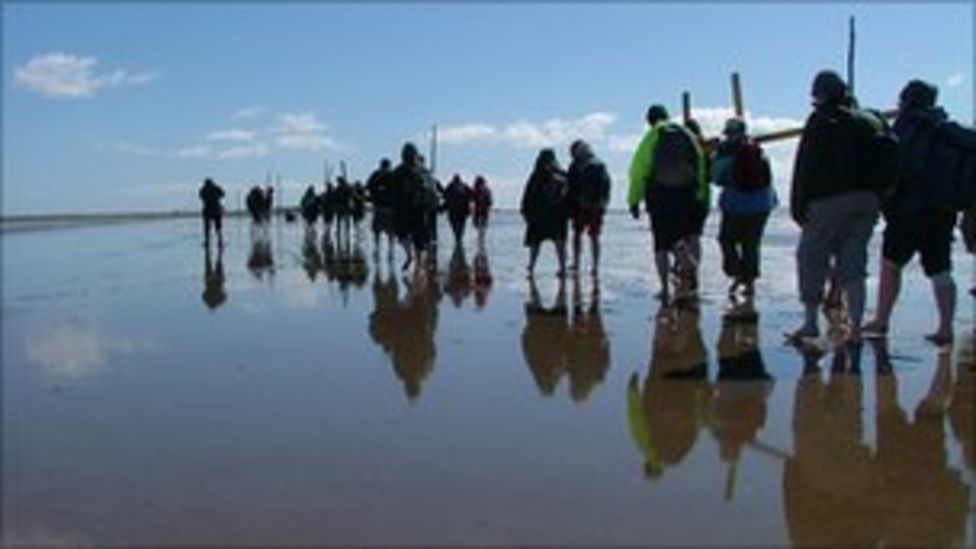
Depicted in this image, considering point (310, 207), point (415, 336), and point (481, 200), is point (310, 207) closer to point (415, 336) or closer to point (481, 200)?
point (481, 200)

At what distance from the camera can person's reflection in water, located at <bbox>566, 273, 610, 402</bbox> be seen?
802cm

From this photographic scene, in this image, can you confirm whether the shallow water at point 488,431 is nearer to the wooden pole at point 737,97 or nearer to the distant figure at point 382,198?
the wooden pole at point 737,97

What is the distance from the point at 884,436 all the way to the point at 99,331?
813 cm

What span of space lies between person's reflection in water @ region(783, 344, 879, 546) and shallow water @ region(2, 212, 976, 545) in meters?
0.02

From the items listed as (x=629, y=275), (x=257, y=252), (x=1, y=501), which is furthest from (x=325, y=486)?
(x=257, y=252)

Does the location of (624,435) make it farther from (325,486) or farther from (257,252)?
(257,252)

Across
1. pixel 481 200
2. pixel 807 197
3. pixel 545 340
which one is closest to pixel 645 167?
pixel 545 340

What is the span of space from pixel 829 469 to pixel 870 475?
19 centimetres

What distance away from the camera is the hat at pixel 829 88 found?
8461 millimetres

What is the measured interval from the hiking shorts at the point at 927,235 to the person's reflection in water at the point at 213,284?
7.82 m

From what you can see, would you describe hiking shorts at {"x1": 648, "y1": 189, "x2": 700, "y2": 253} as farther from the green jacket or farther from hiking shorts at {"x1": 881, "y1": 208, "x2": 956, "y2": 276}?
hiking shorts at {"x1": 881, "y1": 208, "x2": 956, "y2": 276}

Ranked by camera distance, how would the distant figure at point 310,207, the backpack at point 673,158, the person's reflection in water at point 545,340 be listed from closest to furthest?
the person's reflection in water at point 545,340
the backpack at point 673,158
the distant figure at point 310,207

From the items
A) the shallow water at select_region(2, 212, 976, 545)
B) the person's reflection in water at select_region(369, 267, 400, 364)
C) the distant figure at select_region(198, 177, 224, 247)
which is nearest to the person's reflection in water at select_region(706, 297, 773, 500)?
the shallow water at select_region(2, 212, 976, 545)

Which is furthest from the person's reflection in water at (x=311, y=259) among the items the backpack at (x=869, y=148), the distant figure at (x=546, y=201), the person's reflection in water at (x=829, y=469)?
the person's reflection in water at (x=829, y=469)
